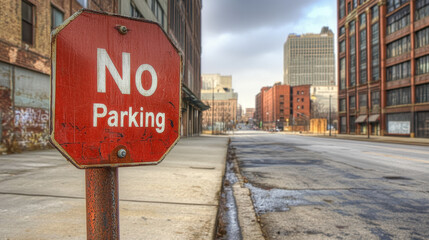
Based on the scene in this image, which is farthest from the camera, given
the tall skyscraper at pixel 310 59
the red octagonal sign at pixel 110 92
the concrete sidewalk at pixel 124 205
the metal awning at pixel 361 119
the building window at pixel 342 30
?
the tall skyscraper at pixel 310 59

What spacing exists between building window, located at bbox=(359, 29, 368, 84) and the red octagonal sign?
50.3 meters

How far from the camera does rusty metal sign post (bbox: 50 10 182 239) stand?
1114mm

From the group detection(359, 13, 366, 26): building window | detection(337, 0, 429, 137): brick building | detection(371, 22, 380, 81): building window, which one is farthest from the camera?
detection(359, 13, 366, 26): building window

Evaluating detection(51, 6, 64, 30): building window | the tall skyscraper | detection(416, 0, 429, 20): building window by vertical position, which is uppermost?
the tall skyscraper

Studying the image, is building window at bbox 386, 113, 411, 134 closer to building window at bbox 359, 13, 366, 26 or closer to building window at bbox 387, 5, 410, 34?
building window at bbox 387, 5, 410, 34

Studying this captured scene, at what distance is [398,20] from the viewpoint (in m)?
37.8

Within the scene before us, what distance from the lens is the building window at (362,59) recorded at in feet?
147

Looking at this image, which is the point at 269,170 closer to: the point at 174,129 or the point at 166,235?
the point at 166,235

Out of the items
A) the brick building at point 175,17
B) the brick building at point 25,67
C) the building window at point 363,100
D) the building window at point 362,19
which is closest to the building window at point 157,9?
the brick building at point 175,17

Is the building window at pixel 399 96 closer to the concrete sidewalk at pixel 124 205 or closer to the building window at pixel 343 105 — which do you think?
the building window at pixel 343 105

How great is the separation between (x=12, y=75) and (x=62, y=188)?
8653 millimetres

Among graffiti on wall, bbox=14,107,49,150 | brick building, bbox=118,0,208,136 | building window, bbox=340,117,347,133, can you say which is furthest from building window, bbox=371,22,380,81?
graffiti on wall, bbox=14,107,49,150

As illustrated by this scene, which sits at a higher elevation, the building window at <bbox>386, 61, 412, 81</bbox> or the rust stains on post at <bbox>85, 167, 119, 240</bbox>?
the building window at <bbox>386, 61, 412, 81</bbox>

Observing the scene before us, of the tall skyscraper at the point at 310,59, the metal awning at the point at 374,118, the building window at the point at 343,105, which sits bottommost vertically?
the metal awning at the point at 374,118
